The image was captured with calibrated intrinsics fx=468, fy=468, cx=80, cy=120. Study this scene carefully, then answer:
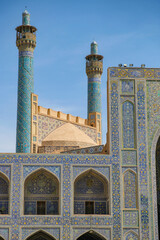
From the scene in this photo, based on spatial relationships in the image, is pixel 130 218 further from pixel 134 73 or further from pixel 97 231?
pixel 134 73

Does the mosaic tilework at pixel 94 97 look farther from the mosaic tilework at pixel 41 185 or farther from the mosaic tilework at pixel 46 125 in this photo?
the mosaic tilework at pixel 41 185

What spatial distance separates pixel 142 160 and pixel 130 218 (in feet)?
6.58

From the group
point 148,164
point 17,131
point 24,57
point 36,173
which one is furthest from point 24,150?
point 148,164

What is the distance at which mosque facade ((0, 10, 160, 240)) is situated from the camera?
15.3 m

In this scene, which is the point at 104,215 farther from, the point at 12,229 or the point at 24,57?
the point at 24,57

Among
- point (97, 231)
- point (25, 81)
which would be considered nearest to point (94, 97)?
point (25, 81)

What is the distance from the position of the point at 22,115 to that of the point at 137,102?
28.6 feet

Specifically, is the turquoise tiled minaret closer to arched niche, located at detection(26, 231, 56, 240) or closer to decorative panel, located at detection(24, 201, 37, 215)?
decorative panel, located at detection(24, 201, 37, 215)

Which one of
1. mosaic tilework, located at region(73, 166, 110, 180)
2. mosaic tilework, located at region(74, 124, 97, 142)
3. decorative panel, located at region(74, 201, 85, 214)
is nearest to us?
mosaic tilework, located at region(73, 166, 110, 180)

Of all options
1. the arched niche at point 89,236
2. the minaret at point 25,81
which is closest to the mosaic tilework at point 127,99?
the arched niche at point 89,236

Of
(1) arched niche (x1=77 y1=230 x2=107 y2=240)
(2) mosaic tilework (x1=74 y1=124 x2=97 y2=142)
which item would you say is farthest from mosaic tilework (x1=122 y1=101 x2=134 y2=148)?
(2) mosaic tilework (x1=74 y1=124 x2=97 y2=142)

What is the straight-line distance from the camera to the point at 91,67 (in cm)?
3094

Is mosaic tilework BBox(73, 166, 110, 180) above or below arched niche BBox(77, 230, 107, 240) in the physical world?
above

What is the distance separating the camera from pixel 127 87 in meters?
16.7
